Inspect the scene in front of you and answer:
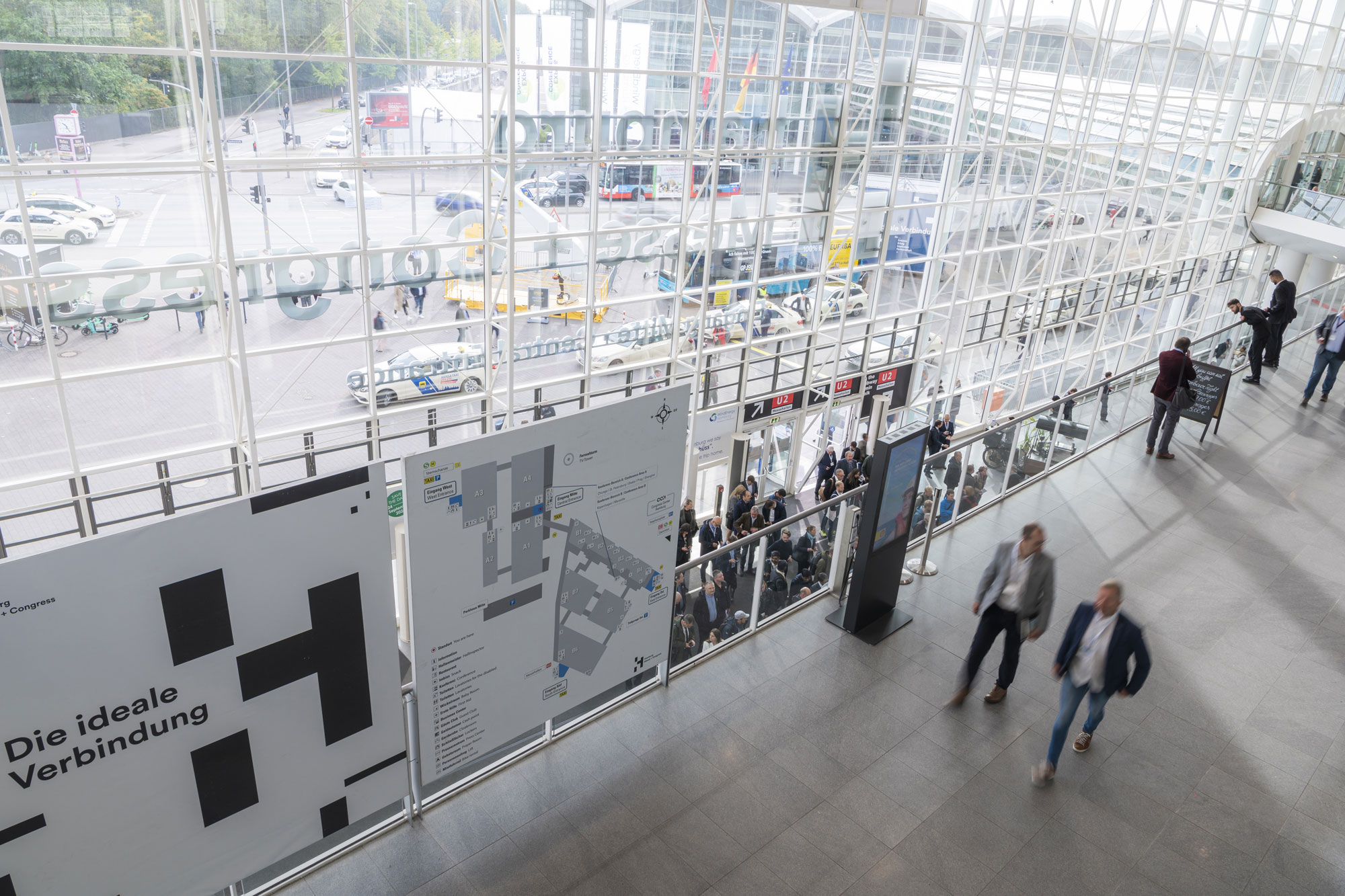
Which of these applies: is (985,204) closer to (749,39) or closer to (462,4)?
(749,39)

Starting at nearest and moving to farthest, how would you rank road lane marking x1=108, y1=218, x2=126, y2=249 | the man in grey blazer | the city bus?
the man in grey blazer → road lane marking x1=108, y1=218, x2=126, y2=249 → the city bus

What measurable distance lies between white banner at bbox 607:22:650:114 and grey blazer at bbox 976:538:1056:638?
8924mm

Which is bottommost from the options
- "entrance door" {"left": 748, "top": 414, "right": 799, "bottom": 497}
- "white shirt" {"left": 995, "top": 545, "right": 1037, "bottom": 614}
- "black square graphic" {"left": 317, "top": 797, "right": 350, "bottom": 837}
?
"entrance door" {"left": 748, "top": 414, "right": 799, "bottom": 497}

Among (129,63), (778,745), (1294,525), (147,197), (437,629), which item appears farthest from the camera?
(147,197)

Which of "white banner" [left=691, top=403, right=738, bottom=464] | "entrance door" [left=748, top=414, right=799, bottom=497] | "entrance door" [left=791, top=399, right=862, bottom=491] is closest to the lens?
"white banner" [left=691, top=403, right=738, bottom=464]

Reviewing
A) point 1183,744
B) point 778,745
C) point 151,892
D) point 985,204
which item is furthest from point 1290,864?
point 985,204

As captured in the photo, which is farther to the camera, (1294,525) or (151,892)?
(1294,525)

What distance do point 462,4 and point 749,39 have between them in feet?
14.9

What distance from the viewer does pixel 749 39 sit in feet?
42.2

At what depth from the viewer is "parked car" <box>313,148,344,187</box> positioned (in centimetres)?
977

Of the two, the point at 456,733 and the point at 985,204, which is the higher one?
the point at 985,204

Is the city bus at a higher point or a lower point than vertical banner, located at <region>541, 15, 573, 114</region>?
lower

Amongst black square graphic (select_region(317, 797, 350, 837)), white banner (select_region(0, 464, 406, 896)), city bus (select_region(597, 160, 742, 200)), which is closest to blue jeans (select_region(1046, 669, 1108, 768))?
white banner (select_region(0, 464, 406, 896))

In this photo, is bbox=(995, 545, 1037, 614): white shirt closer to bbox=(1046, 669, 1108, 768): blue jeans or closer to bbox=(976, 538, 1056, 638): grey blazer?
bbox=(976, 538, 1056, 638): grey blazer
